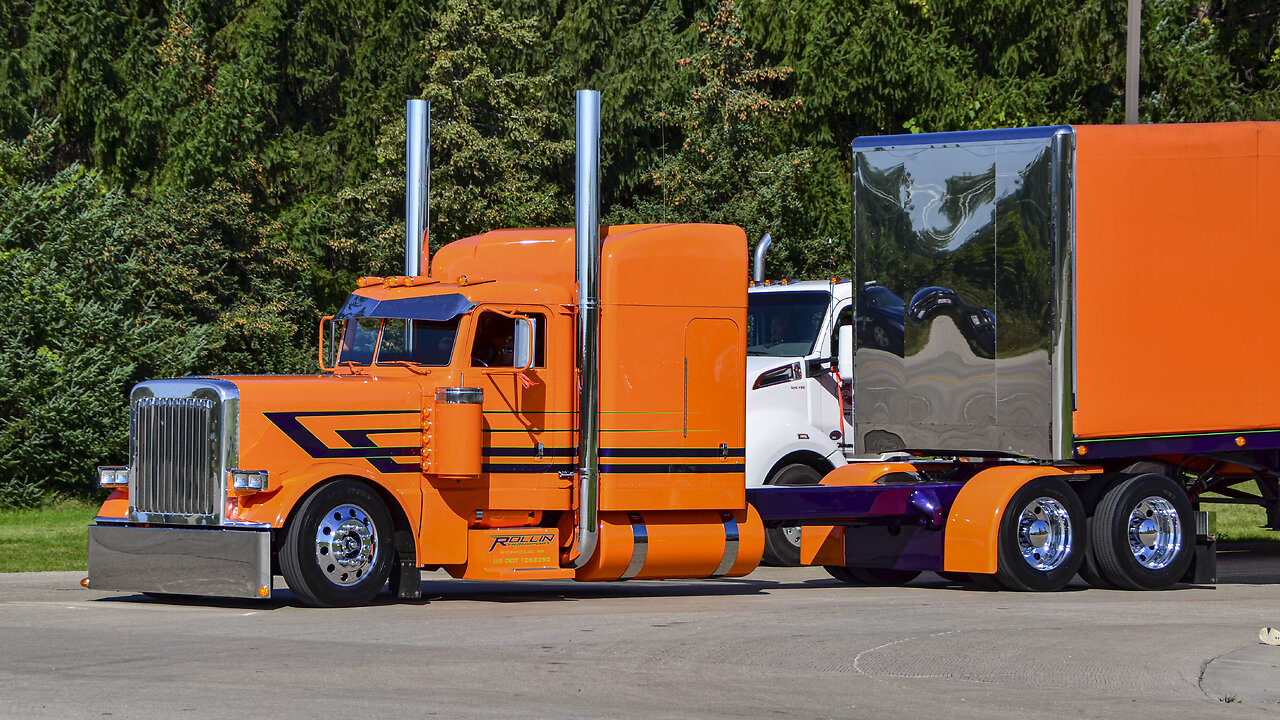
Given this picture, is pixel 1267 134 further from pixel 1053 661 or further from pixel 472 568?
pixel 472 568

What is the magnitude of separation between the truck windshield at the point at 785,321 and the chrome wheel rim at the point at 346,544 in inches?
247

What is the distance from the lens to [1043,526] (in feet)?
49.9

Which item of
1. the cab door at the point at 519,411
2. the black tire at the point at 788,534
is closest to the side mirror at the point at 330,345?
the cab door at the point at 519,411

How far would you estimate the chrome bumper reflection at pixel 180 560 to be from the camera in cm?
1287

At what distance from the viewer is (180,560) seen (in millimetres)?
13273

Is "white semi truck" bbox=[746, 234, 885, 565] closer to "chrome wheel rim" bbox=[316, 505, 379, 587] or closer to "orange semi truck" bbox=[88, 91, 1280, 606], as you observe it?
"orange semi truck" bbox=[88, 91, 1280, 606]

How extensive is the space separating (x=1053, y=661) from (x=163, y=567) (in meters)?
6.49

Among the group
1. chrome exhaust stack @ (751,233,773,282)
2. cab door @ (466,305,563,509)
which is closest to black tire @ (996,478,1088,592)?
cab door @ (466,305,563,509)

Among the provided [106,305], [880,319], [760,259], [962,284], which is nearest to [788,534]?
[760,259]

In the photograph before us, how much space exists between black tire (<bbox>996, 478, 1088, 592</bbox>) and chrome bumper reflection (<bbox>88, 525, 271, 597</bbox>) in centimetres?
608

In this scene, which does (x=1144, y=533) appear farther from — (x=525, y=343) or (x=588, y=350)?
(x=525, y=343)

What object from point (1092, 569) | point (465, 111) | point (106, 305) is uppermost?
point (465, 111)

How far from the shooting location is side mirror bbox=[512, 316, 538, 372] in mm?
13992

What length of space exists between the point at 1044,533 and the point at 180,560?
23.2ft
